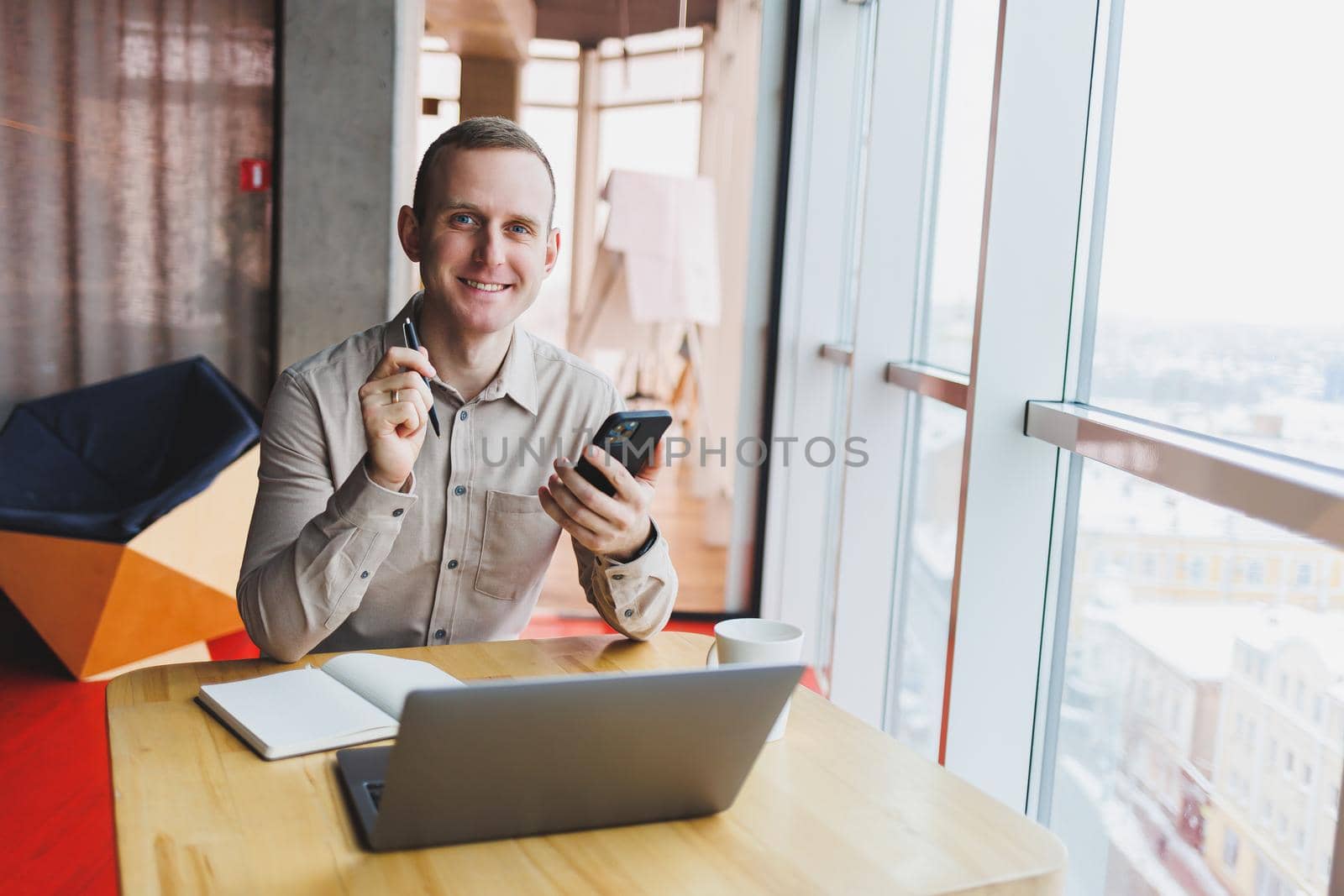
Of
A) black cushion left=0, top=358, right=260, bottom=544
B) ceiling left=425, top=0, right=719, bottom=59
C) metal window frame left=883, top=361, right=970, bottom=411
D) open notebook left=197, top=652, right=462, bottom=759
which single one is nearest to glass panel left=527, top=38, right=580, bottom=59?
ceiling left=425, top=0, right=719, bottom=59

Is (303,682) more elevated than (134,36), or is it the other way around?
(134,36)

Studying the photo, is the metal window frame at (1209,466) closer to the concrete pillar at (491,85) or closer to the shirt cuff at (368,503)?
the shirt cuff at (368,503)

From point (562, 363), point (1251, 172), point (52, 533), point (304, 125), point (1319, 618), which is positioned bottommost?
point (52, 533)

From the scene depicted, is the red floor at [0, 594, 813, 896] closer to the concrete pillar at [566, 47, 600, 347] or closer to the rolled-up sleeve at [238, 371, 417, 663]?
the rolled-up sleeve at [238, 371, 417, 663]

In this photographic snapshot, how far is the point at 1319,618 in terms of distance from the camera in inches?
48.8

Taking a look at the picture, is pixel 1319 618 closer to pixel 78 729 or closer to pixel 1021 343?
pixel 1021 343

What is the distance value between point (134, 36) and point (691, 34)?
6.65ft

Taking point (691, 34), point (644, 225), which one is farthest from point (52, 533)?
point (691, 34)

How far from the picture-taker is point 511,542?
170 cm

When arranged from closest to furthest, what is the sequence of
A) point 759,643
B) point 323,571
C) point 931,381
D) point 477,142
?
point 759,643 < point 323,571 < point 477,142 < point 931,381

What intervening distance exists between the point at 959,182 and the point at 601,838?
6.75ft

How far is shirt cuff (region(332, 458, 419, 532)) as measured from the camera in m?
1.37

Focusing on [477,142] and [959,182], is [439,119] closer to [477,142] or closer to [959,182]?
[959,182]

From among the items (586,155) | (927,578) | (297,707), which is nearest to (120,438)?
(586,155)
